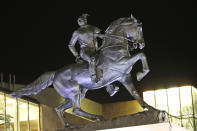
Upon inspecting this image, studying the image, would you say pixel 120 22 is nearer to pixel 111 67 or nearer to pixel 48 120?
pixel 111 67

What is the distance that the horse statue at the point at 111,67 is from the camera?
13.6 metres

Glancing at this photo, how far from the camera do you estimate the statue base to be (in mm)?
12406

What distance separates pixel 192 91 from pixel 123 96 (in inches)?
260

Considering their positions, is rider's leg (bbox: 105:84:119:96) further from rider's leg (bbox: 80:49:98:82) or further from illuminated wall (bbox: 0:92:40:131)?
illuminated wall (bbox: 0:92:40:131)

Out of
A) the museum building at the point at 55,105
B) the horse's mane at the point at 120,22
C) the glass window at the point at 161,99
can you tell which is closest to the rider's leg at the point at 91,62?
the horse's mane at the point at 120,22

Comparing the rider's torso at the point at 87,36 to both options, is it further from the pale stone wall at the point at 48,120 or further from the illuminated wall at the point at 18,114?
the pale stone wall at the point at 48,120

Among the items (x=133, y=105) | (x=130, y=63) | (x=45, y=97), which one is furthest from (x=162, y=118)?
(x=133, y=105)

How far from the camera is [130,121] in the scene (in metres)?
12.8

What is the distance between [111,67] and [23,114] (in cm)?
1793

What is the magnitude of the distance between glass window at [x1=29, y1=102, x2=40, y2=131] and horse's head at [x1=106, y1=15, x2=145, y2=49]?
18377mm

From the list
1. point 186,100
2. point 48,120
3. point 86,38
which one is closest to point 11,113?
point 48,120

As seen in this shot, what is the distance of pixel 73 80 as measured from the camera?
1433 cm

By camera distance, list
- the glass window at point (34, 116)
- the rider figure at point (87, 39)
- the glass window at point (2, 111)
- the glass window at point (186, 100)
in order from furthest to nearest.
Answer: the glass window at point (186, 100) → the glass window at point (34, 116) → the glass window at point (2, 111) → the rider figure at point (87, 39)

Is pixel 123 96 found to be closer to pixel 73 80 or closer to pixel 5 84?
pixel 5 84
